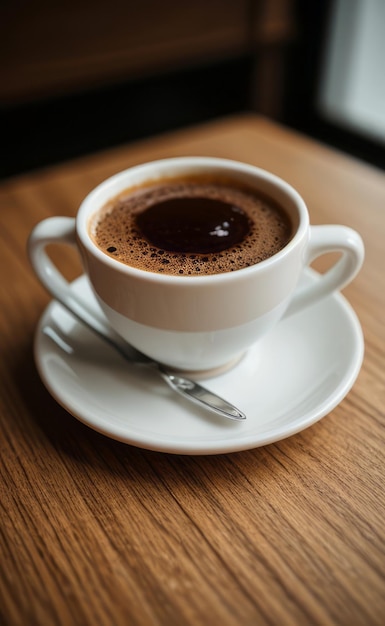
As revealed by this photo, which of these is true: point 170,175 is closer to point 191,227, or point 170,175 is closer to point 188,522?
point 191,227

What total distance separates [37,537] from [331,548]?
240 millimetres

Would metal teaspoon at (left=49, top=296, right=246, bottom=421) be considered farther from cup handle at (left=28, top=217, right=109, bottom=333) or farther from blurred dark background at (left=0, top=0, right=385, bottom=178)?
blurred dark background at (left=0, top=0, right=385, bottom=178)

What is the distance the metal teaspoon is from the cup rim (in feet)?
0.38

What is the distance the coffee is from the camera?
59cm

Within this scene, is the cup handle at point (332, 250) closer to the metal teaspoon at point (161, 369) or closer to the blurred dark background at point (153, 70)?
the metal teaspoon at point (161, 369)

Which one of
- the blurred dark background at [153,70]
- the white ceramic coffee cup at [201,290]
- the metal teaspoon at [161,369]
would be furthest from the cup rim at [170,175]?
the blurred dark background at [153,70]

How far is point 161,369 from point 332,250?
0.70 ft

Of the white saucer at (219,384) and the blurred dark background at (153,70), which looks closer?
the white saucer at (219,384)

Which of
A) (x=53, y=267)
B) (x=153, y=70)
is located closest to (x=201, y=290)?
(x=53, y=267)

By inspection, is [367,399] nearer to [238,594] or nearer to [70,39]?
[238,594]

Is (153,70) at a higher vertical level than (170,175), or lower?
lower

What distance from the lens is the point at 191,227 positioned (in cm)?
62

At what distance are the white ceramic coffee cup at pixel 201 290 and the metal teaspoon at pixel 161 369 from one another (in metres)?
0.01

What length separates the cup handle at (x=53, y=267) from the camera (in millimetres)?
622
